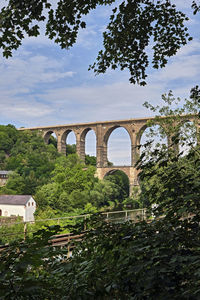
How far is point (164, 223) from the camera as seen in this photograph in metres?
2.11

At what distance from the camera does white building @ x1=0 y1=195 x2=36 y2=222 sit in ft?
109

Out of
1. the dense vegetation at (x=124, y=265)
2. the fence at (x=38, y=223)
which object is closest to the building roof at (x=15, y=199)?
the fence at (x=38, y=223)

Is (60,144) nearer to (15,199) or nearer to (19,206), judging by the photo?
(15,199)

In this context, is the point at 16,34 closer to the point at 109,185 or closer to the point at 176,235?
the point at 176,235

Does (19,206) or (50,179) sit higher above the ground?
(50,179)

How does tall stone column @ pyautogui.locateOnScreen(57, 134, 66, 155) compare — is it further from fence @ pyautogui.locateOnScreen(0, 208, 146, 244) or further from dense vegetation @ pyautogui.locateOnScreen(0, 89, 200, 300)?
dense vegetation @ pyautogui.locateOnScreen(0, 89, 200, 300)

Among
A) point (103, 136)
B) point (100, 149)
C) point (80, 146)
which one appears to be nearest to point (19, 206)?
point (100, 149)

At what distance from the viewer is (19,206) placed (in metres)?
33.5

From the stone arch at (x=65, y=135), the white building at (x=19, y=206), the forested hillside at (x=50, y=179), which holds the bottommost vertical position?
the white building at (x=19, y=206)

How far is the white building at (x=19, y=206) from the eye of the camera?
A: 33.3m

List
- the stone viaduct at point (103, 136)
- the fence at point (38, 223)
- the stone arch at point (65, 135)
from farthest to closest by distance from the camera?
the stone arch at point (65, 135)
the stone viaduct at point (103, 136)
the fence at point (38, 223)

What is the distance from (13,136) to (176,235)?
58925 millimetres

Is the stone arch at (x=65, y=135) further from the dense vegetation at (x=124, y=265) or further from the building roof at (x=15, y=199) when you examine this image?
the dense vegetation at (x=124, y=265)

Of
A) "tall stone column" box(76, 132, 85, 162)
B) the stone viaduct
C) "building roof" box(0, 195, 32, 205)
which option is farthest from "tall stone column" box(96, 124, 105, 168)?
"building roof" box(0, 195, 32, 205)
